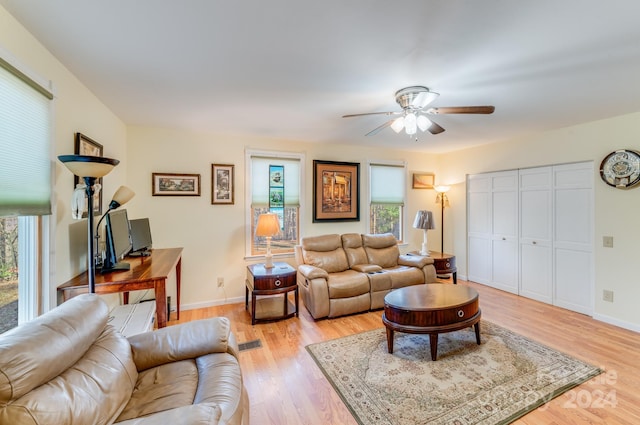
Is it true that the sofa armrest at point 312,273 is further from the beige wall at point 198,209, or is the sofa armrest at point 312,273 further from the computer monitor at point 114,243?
the computer monitor at point 114,243

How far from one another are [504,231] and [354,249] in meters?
2.40

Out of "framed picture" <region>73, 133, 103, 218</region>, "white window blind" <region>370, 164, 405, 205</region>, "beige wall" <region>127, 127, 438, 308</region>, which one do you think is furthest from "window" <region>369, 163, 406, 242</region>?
"framed picture" <region>73, 133, 103, 218</region>

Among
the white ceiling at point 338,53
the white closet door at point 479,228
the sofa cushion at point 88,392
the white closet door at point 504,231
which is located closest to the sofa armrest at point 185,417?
the sofa cushion at point 88,392

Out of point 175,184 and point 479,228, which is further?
point 479,228

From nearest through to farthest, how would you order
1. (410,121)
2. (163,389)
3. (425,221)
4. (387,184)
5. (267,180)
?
(163,389), (410,121), (267,180), (425,221), (387,184)

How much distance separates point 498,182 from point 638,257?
6.03ft

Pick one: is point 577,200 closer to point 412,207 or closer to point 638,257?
point 638,257

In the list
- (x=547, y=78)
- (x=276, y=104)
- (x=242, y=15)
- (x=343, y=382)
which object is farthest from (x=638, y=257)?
(x=242, y=15)

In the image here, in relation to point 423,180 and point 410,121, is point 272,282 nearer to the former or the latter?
point 410,121

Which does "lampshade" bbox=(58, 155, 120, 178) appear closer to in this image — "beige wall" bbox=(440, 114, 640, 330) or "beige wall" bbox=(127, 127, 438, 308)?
"beige wall" bbox=(127, 127, 438, 308)

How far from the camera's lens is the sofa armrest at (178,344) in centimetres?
164

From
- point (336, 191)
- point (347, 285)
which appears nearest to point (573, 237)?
point (347, 285)

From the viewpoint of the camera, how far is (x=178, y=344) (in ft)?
5.58

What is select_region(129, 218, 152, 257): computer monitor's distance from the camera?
2928 millimetres
